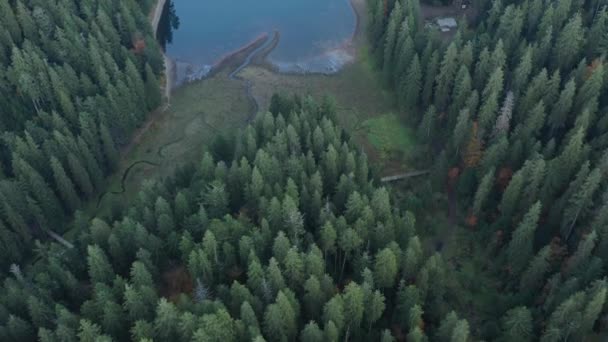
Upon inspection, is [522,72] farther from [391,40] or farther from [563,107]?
[391,40]

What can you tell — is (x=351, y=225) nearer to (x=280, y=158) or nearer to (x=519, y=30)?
(x=280, y=158)

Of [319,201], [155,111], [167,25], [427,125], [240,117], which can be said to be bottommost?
[427,125]

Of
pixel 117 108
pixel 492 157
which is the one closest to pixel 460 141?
pixel 492 157

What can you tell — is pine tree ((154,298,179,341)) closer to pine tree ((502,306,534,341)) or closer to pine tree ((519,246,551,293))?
pine tree ((502,306,534,341))

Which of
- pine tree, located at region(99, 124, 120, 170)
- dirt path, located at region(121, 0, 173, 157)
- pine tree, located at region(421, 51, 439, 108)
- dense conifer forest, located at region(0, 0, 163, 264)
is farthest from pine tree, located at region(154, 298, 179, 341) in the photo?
pine tree, located at region(421, 51, 439, 108)

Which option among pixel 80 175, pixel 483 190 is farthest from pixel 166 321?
pixel 483 190

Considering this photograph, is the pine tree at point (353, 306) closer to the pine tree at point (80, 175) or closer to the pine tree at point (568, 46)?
the pine tree at point (80, 175)
